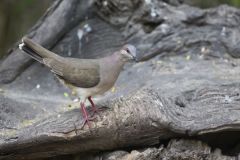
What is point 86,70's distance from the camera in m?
4.84

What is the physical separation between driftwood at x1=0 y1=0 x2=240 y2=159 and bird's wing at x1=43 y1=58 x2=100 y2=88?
24 cm

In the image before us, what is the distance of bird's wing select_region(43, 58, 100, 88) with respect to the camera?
479 centimetres

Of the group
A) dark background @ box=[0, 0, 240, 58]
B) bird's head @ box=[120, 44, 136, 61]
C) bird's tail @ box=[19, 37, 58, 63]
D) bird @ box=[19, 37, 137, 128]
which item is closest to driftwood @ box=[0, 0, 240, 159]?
bird @ box=[19, 37, 137, 128]

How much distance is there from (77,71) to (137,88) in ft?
2.26

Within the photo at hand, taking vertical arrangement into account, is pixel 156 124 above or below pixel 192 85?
above

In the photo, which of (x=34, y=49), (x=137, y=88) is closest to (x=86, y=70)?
(x=34, y=49)

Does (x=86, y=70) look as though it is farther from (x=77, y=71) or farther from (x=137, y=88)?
(x=137, y=88)

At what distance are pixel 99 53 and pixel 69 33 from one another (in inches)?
15.5

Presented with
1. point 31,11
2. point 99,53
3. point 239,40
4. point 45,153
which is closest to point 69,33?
point 99,53

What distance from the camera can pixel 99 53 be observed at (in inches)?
262

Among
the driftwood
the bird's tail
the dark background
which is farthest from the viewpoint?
the dark background

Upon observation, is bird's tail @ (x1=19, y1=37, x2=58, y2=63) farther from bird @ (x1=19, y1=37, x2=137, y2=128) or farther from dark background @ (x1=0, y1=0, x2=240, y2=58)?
dark background @ (x1=0, y1=0, x2=240, y2=58)

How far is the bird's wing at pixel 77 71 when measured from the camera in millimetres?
4793

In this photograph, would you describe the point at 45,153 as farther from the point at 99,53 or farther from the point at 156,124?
the point at 99,53
